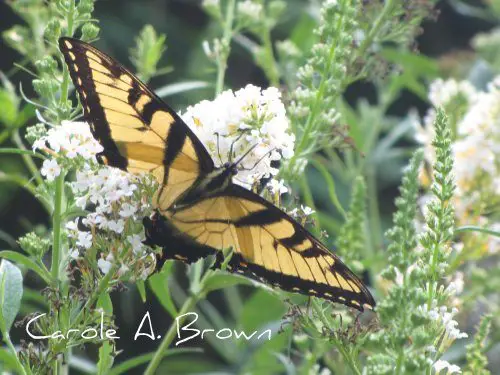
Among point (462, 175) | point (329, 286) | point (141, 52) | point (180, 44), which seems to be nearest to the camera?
point (329, 286)

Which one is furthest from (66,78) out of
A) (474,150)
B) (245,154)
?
(474,150)

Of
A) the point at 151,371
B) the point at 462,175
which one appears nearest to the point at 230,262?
the point at 151,371

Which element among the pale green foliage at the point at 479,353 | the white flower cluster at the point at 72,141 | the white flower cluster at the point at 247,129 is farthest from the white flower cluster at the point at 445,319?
the white flower cluster at the point at 72,141

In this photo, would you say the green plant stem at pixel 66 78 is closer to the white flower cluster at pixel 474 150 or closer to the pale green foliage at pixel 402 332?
the pale green foliage at pixel 402 332

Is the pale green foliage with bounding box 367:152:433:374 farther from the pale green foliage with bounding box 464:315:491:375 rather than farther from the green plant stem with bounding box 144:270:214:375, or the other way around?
the green plant stem with bounding box 144:270:214:375

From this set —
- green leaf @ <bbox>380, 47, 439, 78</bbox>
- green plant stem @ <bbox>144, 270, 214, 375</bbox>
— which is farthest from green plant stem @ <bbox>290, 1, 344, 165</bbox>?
green leaf @ <bbox>380, 47, 439, 78</bbox>

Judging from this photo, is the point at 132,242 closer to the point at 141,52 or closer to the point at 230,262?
the point at 230,262

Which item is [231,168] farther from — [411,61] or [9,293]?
[411,61]
